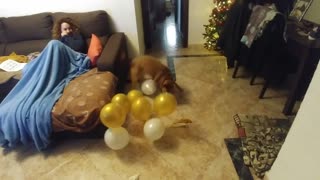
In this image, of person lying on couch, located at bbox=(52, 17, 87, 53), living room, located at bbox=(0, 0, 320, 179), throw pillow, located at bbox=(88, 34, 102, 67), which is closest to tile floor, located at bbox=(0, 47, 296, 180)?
living room, located at bbox=(0, 0, 320, 179)

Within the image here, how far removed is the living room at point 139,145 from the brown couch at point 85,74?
0.14 metres

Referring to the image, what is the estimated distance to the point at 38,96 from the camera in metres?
1.87

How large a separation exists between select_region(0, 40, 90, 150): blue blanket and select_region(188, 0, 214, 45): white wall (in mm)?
1799

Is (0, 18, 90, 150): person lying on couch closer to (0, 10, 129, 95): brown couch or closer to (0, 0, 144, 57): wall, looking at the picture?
(0, 10, 129, 95): brown couch

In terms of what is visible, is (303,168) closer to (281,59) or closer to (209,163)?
(209,163)

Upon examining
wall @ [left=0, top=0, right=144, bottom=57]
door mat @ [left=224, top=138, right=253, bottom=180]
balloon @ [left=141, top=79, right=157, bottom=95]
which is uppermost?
wall @ [left=0, top=0, right=144, bottom=57]

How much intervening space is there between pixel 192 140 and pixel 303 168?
86cm

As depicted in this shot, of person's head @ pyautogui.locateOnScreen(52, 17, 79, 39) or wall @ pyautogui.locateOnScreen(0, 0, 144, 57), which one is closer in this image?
person's head @ pyautogui.locateOnScreen(52, 17, 79, 39)

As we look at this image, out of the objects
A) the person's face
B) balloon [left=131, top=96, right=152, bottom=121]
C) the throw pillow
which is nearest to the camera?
balloon [left=131, top=96, right=152, bottom=121]

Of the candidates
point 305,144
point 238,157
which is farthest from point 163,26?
point 305,144

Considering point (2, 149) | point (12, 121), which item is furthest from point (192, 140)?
point (2, 149)

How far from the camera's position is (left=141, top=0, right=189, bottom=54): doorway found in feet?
11.0

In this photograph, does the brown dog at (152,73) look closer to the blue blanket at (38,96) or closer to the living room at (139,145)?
the blue blanket at (38,96)

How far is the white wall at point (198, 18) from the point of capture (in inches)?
129
